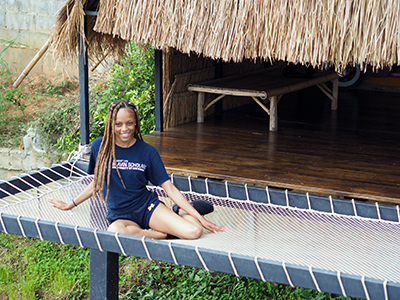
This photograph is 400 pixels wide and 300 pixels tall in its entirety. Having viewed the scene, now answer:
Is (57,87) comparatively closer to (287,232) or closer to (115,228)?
(115,228)

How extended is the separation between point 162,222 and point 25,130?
15.9 feet

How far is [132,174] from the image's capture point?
2.93 meters

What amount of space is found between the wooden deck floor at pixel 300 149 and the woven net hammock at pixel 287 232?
29 centimetres

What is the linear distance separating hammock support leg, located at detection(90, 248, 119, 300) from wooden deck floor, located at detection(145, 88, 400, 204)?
3.76 ft

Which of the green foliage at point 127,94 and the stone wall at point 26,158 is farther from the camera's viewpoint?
the stone wall at point 26,158

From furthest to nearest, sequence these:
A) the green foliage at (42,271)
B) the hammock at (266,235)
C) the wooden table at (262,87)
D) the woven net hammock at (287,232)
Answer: the wooden table at (262,87) < the green foliage at (42,271) < the woven net hammock at (287,232) < the hammock at (266,235)

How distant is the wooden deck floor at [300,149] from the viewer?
12.2 feet

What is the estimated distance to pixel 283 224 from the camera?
319 cm

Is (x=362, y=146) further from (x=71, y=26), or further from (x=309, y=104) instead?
(x=71, y=26)

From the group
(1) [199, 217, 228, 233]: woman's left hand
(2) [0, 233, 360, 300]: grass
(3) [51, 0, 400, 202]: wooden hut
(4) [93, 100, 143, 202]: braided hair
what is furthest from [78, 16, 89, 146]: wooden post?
(1) [199, 217, 228, 233]: woman's left hand

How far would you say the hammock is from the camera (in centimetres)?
243

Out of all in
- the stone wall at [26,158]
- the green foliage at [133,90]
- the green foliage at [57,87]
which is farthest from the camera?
the green foliage at [57,87]

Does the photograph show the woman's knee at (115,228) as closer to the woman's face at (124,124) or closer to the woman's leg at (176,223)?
the woman's leg at (176,223)

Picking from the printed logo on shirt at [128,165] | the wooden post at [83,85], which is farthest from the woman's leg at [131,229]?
the wooden post at [83,85]
